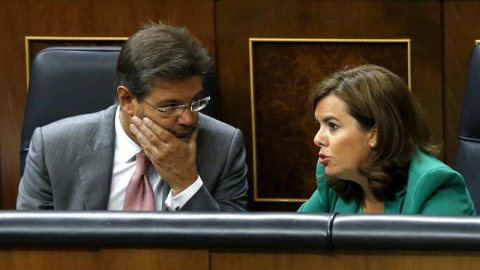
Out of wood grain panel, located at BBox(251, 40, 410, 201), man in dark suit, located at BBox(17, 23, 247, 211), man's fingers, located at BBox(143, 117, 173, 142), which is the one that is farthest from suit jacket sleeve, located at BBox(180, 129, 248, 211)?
wood grain panel, located at BBox(251, 40, 410, 201)

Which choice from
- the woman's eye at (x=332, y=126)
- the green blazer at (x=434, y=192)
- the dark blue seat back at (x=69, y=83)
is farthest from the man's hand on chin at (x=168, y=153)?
the green blazer at (x=434, y=192)

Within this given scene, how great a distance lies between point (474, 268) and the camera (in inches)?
32.6

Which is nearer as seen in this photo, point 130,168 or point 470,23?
point 130,168

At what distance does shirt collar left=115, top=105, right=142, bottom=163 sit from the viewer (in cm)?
152

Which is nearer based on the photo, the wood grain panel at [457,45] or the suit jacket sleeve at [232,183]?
the suit jacket sleeve at [232,183]

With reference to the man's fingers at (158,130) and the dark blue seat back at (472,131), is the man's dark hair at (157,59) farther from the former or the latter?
the dark blue seat back at (472,131)

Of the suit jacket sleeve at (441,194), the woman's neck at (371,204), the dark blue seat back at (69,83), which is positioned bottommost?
the woman's neck at (371,204)

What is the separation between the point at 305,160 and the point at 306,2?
0.33 m

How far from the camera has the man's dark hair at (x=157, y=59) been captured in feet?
4.83

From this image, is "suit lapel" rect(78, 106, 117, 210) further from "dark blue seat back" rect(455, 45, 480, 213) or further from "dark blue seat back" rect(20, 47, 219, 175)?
"dark blue seat back" rect(455, 45, 480, 213)

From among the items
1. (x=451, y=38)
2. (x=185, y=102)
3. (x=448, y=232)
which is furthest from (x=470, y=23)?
(x=448, y=232)

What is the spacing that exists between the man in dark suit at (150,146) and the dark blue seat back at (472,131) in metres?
0.39

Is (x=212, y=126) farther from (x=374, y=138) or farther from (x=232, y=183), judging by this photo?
(x=374, y=138)

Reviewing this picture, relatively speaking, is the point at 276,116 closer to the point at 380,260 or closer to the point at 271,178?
the point at 271,178
